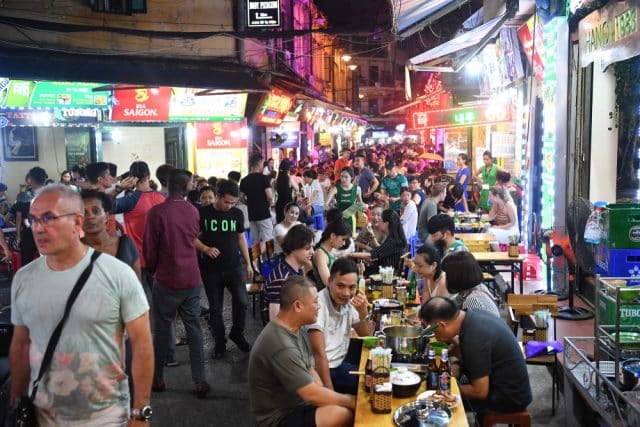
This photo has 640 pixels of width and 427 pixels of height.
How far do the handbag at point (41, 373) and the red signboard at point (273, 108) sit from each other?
49.1ft

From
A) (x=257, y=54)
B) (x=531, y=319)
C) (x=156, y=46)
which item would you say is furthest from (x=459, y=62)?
(x=531, y=319)

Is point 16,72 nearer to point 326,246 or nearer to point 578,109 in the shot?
point 326,246

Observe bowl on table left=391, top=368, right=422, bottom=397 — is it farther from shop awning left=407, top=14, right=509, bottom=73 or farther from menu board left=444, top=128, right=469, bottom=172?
menu board left=444, top=128, right=469, bottom=172

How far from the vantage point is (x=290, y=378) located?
14.2 feet

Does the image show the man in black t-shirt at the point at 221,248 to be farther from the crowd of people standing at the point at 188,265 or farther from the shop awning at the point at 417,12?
the shop awning at the point at 417,12

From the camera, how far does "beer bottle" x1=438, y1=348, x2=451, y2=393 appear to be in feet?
14.6

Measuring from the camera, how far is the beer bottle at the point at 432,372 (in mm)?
4578

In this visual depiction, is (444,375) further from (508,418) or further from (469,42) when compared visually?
(469,42)

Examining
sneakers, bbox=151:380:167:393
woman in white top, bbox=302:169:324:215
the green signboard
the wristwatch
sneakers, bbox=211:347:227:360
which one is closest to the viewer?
the wristwatch

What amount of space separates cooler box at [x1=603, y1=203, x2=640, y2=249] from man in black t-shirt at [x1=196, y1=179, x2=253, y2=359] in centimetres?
436

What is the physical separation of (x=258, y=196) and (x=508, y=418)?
318 inches

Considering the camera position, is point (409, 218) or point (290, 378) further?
point (409, 218)

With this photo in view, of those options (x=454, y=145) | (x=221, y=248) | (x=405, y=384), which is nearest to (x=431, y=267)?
(x=405, y=384)

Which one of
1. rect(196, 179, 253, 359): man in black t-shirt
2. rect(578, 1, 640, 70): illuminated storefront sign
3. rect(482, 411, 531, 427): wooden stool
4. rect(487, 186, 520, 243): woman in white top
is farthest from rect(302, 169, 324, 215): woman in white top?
rect(482, 411, 531, 427): wooden stool
